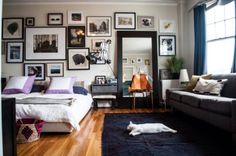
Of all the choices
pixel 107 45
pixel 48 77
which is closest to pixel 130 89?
pixel 107 45

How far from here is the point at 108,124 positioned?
351 centimetres

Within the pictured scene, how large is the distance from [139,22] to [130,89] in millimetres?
1844

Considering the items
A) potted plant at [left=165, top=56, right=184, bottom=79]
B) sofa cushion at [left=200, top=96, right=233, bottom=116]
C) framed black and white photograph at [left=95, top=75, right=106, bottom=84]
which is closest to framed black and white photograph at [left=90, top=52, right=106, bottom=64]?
framed black and white photograph at [left=95, top=75, right=106, bottom=84]

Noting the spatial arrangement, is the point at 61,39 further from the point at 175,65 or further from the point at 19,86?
the point at 175,65

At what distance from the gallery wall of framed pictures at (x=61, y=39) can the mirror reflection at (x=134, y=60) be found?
0.04m

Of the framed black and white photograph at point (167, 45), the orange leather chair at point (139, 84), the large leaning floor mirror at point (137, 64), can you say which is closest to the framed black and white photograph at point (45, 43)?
the large leaning floor mirror at point (137, 64)

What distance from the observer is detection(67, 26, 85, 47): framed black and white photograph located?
5.59 meters

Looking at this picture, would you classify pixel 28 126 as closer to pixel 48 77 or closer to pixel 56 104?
pixel 56 104

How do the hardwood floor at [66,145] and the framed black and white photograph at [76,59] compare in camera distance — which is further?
the framed black and white photograph at [76,59]

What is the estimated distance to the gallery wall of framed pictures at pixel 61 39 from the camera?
556 centimetres

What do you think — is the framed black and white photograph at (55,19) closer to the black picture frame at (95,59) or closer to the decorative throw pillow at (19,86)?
the black picture frame at (95,59)

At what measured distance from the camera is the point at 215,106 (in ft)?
8.61

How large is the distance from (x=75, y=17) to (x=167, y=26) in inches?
97.6

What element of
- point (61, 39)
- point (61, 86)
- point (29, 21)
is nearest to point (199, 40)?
point (61, 86)
